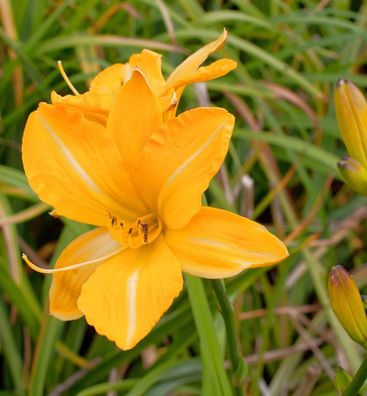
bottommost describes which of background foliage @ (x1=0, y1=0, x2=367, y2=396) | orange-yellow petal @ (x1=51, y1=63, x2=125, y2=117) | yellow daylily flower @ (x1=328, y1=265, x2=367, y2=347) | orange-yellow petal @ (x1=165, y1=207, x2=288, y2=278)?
background foliage @ (x1=0, y1=0, x2=367, y2=396)

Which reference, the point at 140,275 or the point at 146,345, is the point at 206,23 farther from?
the point at 140,275

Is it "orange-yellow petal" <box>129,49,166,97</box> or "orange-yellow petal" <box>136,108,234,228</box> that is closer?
"orange-yellow petal" <box>136,108,234,228</box>

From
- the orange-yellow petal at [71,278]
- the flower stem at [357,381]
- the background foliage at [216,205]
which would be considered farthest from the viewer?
the background foliage at [216,205]

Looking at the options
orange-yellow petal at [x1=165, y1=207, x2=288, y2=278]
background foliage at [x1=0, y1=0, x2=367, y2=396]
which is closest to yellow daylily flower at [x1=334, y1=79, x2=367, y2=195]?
orange-yellow petal at [x1=165, y1=207, x2=288, y2=278]

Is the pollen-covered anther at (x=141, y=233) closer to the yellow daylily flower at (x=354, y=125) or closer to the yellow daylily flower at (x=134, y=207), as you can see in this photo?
the yellow daylily flower at (x=134, y=207)

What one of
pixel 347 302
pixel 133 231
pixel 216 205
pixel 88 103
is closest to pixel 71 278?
pixel 133 231

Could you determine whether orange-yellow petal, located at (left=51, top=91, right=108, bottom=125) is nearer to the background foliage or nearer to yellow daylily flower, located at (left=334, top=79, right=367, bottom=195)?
yellow daylily flower, located at (left=334, top=79, right=367, bottom=195)

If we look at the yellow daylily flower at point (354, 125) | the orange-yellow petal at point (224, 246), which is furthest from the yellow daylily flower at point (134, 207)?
the yellow daylily flower at point (354, 125)
